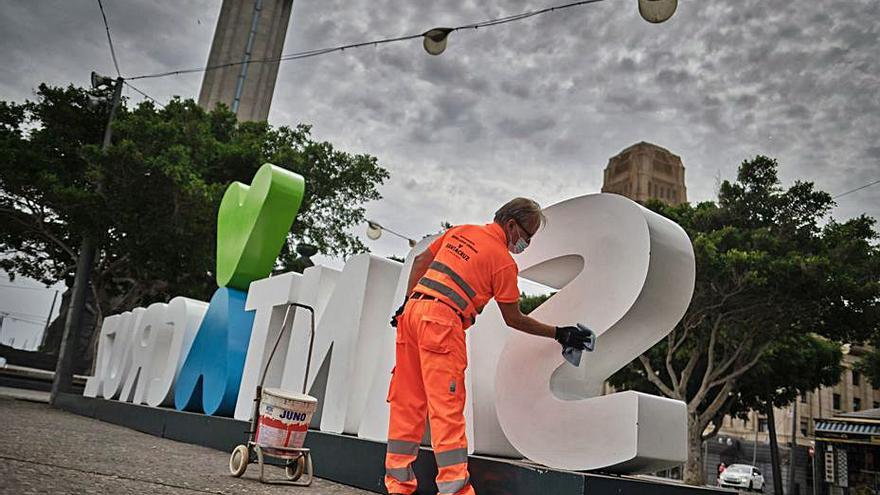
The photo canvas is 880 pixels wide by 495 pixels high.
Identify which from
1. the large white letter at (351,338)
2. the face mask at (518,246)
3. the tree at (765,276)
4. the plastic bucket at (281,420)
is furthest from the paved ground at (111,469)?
the tree at (765,276)

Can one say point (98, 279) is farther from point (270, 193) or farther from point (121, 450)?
point (121, 450)

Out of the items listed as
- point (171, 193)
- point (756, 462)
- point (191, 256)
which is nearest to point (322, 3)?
point (171, 193)

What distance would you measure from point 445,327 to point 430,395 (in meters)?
0.32

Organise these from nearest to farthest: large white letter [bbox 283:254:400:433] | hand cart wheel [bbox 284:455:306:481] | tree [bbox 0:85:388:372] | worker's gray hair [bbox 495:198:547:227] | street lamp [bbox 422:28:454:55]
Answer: worker's gray hair [bbox 495:198:547:227]
hand cart wheel [bbox 284:455:306:481]
large white letter [bbox 283:254:400:433]
street lamp [bbox 422:28:454:55]
tree [bbox 0:85:388:372]

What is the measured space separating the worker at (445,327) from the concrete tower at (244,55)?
39.9 meters

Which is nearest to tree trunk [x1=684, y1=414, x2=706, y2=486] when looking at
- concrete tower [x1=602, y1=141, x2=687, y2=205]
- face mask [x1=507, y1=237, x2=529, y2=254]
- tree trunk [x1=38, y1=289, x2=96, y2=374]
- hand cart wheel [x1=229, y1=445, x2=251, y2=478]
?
hand cart wheel [x1=229, y1=445, x2=251, y2=478]

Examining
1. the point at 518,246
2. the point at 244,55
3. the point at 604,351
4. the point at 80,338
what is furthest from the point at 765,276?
the point at 244,55

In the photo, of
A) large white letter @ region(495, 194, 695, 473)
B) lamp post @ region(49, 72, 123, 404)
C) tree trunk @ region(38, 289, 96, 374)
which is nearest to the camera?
large white letter @ region(495, 194, 695, 473)

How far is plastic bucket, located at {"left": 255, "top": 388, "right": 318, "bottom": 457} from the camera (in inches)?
164

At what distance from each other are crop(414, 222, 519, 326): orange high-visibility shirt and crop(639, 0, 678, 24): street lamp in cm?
328

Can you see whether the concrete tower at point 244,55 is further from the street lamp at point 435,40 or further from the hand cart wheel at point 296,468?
the hand cart wheel at point 296,468

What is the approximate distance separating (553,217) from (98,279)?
16.0 meters

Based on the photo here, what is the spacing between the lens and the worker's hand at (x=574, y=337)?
3.29 metres

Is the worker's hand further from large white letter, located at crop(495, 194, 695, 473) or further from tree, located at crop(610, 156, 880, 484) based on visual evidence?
tree, located at crop(610, 156, 880, 484)
